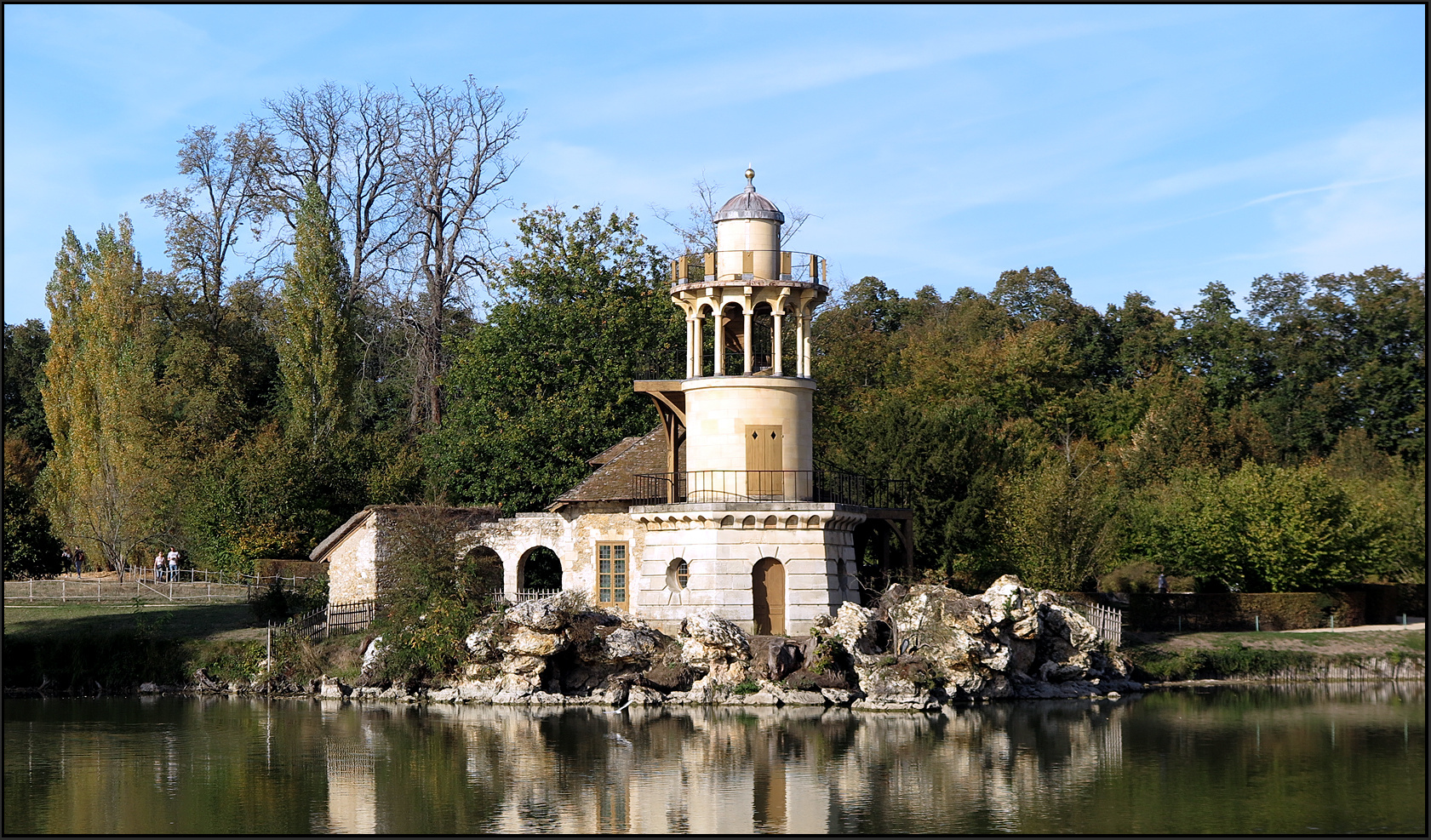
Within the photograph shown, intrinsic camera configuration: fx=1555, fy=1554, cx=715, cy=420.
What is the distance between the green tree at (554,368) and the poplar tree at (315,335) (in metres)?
5.59

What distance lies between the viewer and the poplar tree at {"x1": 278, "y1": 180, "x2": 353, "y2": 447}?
54.4m

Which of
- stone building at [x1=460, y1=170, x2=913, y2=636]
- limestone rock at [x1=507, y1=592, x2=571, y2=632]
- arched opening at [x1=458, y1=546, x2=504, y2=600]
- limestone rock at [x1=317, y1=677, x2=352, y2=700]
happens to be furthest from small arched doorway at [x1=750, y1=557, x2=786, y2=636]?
limestone rock at [x1=317, y1=677, x2=352, y2=700]

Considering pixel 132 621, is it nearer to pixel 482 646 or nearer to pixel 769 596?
pixel 482 646

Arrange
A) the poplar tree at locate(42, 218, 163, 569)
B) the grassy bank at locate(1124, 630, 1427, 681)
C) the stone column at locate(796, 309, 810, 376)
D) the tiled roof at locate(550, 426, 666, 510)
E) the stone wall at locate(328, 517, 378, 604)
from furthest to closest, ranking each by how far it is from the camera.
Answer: the poplar tree at locate(42, 218, 163, 569) < the stone wall at locate(328, 517, 378, 604) < the tiled roof at locate(550, 426, 666, 510) < the grassy bank at locate(1124, 630, 1427, 681) < the stone column at locate(796, 309, 810, 376)

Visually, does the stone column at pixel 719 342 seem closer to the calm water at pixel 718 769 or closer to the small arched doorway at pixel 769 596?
the small arched doorway at pixel 769 596

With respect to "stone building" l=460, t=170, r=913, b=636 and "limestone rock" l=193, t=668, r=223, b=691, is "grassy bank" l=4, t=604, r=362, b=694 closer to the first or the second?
"limestone rock" l=193, t=668, r=223, b=691

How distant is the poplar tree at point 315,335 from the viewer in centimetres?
5441

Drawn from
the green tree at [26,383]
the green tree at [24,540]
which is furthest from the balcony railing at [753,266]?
the green tree at [26,383]

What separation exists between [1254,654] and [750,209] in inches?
669

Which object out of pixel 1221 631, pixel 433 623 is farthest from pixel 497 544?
pixel 1221 631

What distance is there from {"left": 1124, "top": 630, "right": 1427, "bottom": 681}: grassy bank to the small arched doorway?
9164mm

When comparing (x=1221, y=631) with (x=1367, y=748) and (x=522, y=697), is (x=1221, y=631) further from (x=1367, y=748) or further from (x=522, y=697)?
(x=522, y=697)

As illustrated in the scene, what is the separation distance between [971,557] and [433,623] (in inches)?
644

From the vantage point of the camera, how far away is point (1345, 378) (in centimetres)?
6169
